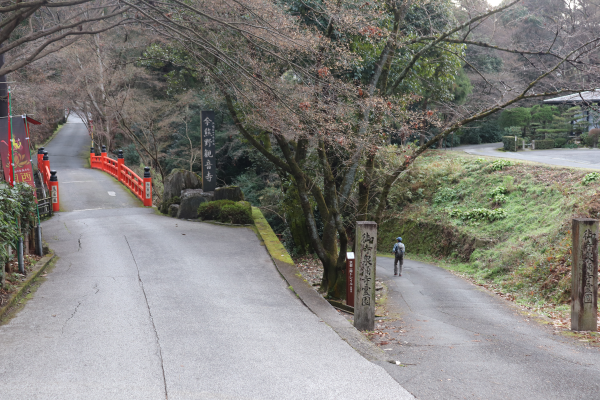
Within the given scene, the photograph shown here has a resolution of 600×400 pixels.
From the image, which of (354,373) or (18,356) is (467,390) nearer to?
(354,373)

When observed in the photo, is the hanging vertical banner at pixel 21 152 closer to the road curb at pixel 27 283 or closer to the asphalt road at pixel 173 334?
the road curb at pixel 27 283

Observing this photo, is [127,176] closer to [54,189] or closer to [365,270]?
[54,189]

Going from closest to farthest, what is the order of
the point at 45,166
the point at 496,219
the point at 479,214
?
the point at 496,219, the point at 479,214, the point at 45,166

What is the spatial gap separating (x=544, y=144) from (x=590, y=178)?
15140mm

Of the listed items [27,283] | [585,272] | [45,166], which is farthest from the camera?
[45,166]

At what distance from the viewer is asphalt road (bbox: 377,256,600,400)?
5.08 meters

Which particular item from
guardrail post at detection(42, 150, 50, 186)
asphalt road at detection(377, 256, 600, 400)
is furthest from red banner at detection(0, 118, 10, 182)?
guardrail post at detection(42, 150, 50, 186)

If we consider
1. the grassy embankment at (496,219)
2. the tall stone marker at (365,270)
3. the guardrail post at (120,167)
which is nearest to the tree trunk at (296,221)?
the grassy embankment at (496,219)

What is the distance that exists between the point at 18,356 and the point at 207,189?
1078 cm

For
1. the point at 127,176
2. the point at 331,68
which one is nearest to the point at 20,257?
the point at 331,68

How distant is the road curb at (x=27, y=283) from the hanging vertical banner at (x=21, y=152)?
1.61 m

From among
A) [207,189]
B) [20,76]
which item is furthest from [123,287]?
[20,76]

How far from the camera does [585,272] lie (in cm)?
750

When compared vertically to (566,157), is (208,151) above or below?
below
